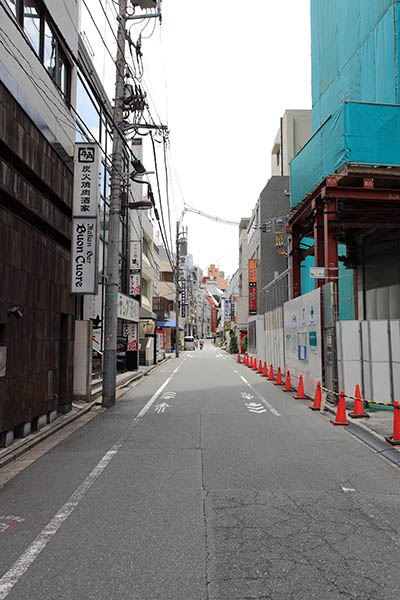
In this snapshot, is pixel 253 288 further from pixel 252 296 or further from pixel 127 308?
pixel 127 308

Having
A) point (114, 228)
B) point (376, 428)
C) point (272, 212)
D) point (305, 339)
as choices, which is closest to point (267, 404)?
point (305, 339)

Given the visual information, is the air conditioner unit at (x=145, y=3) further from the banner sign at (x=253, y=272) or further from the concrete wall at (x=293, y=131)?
the banner sign at (x=253, y=272)

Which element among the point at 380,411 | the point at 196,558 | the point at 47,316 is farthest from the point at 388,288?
the point at 196,558

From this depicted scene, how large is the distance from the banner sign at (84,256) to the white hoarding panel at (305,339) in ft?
21.8

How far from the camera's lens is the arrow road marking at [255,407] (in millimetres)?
12273

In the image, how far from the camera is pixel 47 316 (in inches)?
401

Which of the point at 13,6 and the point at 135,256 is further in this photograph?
the point at 135,256

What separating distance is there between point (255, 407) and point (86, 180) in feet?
24.7

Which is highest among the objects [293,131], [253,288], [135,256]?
[293,131]

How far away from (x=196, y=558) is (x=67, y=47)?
12.7m

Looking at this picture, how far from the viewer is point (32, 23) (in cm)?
998

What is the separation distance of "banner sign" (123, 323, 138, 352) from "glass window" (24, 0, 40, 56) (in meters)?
16.7

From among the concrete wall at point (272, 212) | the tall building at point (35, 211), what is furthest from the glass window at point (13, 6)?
the concrete wall at point (272, 212)

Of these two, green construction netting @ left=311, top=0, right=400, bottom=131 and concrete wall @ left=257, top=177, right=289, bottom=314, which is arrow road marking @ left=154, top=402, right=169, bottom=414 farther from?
concrete wall @ left=257, top=177, right=289, bottom=314
